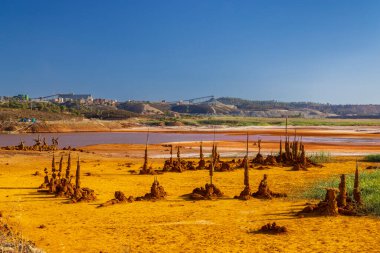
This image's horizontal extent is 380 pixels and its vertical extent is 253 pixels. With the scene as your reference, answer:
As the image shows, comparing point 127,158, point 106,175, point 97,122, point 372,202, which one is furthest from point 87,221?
point 97,122

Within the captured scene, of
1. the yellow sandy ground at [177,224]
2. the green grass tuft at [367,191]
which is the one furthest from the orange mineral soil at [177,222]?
the green grass tuft at [367,191]

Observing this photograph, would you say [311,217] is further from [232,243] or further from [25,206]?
[25,206]

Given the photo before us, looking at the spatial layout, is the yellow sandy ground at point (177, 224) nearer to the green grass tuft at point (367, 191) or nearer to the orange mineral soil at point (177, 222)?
the orange mineral soil at point (177, 222)

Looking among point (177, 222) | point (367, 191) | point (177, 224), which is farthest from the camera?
point (367, 191)

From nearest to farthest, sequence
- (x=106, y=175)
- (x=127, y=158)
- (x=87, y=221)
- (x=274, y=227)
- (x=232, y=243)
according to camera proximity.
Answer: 1. (x=232, y=243)
2. (x=274, y=227)
3. (x=87, y=221)
4. (x=106, y=175)
5. (x=127, y=158)

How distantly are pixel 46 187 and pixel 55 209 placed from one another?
14.7 ft

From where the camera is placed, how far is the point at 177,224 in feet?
45.0

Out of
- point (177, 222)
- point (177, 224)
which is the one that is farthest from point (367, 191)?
point (177, 224)

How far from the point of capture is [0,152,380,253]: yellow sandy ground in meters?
11.4

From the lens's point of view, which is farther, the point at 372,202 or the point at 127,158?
the point at 127,158

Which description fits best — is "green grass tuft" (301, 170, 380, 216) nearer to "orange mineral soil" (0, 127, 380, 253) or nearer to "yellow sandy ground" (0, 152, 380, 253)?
"orange mineral soil" (0, 127, 380, 253)

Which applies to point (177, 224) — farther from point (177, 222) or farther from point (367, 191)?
point (367, 191)

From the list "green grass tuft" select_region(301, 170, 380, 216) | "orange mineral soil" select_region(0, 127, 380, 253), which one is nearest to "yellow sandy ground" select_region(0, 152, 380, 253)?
"orange mineral soil" select_region(0, 127, 380, 253)

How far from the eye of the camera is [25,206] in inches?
649
